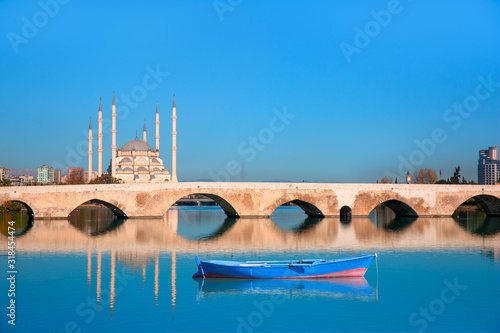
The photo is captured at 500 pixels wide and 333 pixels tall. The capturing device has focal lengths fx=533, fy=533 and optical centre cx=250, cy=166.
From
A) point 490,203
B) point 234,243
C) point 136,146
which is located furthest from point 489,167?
point 234,243

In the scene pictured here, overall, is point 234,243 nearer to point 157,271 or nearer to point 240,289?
point 157,271

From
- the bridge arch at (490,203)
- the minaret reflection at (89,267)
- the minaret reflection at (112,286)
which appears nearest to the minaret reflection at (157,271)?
the minaret reflection at (112,286)

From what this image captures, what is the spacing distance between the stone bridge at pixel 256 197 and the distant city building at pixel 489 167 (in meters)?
71.4

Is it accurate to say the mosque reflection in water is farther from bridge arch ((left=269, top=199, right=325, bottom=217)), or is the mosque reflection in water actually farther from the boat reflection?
bridge arch ((left=269, top=199, right=325, bottom=217))

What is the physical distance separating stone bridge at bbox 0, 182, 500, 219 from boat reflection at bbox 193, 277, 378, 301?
16.5 m

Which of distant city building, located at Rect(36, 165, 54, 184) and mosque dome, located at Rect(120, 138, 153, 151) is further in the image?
distant city building, located at Rect(36, 165, 54, 184)

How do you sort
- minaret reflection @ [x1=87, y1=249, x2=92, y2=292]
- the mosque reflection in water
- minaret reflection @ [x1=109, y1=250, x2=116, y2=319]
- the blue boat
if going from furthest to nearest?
the blue boat
minaret reflection @ [x1=87, y1=249, x2=92, y2=292]
the mosque reflection in water
minaret reflection @ [x1=109, y1=250, x2=116, y2=319]

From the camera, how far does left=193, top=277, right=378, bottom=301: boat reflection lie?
11.2m

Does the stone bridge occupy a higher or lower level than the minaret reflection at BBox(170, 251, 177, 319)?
higher

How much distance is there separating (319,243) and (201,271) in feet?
25.0

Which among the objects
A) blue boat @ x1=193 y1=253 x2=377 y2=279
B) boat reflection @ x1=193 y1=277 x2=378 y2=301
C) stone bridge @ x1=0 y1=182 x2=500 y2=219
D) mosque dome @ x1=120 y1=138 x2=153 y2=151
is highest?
mosque dome @ x1=120 y1=138 x2=153 y2=151

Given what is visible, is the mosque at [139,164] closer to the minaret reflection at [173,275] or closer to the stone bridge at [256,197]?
the stone bridge at [256,197]

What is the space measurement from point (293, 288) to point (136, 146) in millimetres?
56275

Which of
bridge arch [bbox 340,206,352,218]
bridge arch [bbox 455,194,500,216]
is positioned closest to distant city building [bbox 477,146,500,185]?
bridge arch [bbox 455,194,500,216]
